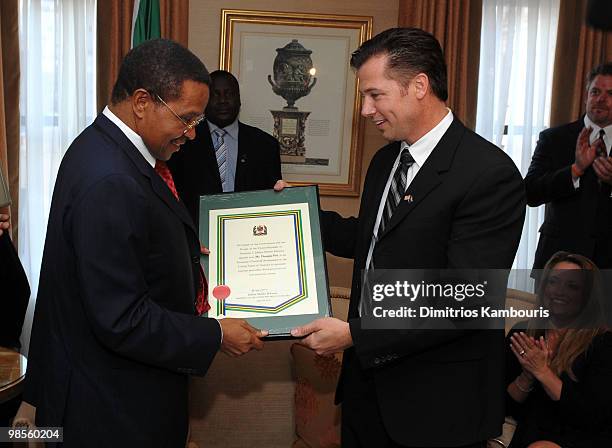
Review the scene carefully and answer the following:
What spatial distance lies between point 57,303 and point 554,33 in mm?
4457

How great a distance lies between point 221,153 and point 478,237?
2647 mm

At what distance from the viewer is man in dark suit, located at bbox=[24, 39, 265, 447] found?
2033 millimetres

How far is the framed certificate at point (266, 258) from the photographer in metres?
2.63

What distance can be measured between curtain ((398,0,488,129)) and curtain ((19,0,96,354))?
218 cm

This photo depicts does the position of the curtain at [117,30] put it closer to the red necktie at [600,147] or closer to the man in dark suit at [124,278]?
the red necktie at [600,147]

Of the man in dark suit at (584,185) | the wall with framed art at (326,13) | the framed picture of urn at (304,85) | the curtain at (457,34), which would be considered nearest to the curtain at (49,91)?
the wall with framed art at (326,13)

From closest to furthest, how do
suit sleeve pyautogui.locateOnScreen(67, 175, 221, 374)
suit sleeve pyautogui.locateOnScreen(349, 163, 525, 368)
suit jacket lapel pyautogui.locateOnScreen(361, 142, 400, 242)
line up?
suit sleeve pyautogui.locateOnScreen(67, 175, 221, 374), suit sleeve pyautogui.locateOnScreen(349, 163, 525, 368), suit jacket lapel pyautogui.locateOnScreen(361, 142, 400, 242)

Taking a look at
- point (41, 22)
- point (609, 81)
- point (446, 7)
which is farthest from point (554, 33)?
point (41, 22)

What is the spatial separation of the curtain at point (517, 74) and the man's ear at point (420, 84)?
128 inches

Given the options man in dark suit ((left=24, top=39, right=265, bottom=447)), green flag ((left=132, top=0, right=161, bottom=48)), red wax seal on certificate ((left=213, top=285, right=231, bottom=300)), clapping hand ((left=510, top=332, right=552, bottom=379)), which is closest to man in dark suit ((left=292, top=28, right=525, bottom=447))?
red wax seal on certificate ((left=213, top=285, right=231, bottom=300))

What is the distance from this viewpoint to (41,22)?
16.7ft

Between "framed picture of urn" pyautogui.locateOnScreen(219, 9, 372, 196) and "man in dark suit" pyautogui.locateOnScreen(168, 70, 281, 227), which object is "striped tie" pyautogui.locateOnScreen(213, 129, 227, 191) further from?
"framed picture of urn" pyautogui.locateOnScreen(219, 9, 372, 196)

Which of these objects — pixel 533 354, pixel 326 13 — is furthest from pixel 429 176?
pixel 326 13

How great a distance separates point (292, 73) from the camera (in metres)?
5.35
